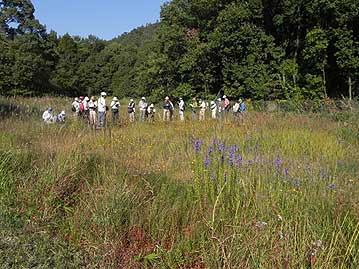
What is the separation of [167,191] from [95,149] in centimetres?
275

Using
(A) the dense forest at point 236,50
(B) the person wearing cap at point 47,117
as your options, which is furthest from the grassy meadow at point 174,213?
(A) the dense forest at point 236,50

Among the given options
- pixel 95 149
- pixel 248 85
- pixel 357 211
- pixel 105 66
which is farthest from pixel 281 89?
pixel 105 66

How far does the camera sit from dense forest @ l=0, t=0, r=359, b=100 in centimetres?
3481

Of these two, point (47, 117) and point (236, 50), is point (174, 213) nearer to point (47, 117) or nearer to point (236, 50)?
point (47, 117)

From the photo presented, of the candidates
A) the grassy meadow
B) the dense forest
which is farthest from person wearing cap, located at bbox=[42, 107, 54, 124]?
the dense forest

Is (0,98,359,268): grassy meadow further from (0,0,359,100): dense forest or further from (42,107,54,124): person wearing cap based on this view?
(0,0,359,100): dense forest

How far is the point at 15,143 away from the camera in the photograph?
21.5ft

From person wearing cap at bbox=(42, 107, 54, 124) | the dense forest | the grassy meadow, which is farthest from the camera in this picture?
the dense forest

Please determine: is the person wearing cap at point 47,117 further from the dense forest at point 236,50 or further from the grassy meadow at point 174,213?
the dense forest at point 236,50

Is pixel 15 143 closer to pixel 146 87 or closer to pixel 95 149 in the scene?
pixel 95 149

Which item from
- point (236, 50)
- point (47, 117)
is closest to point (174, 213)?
point (47, 117)

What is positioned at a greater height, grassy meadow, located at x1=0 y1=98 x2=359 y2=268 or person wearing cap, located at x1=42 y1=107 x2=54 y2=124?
person wearing cap, located at x1=42 y1=107 x2=54 y2=124

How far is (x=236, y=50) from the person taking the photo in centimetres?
3862

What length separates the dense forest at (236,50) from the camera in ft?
114
